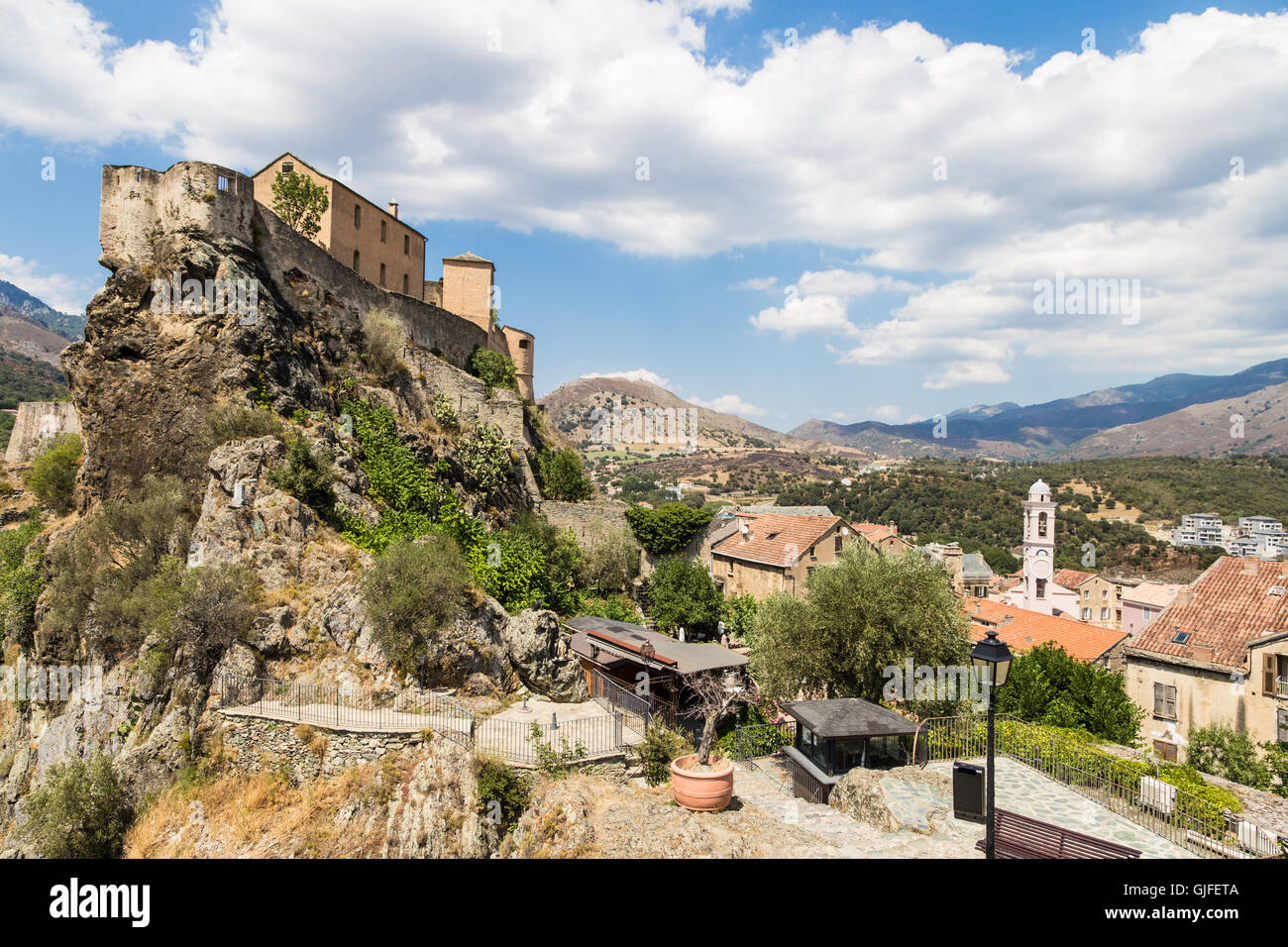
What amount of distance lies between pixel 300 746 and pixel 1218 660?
26.8m

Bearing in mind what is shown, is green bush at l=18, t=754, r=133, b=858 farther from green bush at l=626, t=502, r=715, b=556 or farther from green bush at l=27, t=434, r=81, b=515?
green bush at l=626, t=502, r=715, b=556

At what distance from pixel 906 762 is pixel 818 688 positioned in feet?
17.4

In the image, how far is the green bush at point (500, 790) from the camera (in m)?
12.4

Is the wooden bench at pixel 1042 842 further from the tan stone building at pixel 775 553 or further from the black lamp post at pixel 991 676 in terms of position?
the tan stone building at pixel 775 553

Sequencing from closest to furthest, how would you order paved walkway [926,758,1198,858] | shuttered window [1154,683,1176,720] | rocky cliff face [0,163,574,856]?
paved walkway [926,758,1198,858] < rocky cliff face [0,163,574,856] < shuttered window [1154,683,1176,720]

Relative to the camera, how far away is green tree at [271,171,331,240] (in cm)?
2825

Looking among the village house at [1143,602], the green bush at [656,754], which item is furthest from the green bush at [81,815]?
the village house at [1143,602]

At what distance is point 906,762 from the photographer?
13.5m

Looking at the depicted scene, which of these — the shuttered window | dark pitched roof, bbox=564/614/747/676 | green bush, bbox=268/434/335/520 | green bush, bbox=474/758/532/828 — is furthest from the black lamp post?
the shuttered window

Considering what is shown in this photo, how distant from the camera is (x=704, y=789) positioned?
1152 cm

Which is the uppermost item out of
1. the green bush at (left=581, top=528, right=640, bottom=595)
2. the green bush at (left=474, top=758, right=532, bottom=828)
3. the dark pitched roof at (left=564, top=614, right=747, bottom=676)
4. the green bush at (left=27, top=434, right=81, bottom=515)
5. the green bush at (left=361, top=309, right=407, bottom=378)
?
the green bush at (left=361, top=309, right=407, bottom=378)

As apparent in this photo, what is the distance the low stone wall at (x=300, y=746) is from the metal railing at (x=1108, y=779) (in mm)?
11177

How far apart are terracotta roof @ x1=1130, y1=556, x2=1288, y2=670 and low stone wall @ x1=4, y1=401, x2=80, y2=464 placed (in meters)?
54.5
